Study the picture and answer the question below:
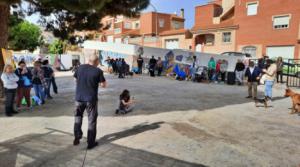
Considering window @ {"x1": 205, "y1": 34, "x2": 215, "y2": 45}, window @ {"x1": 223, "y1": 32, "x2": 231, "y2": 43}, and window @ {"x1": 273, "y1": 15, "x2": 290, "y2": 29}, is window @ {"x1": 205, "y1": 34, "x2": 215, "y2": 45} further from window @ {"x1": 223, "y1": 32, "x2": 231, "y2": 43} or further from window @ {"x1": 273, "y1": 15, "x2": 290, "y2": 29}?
window @ {"x1": 273, "y1": 15, "x2": 290, "y2": 29}

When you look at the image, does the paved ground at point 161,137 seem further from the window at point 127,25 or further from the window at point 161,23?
the window at point 127,25

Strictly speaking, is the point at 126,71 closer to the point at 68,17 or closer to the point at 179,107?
the point at 68,17

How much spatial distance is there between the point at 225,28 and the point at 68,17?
25927 mm

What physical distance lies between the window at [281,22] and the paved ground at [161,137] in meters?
22.6

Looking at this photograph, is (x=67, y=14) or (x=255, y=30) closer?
(x=67, y=14)

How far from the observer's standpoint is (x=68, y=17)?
35.5 feet

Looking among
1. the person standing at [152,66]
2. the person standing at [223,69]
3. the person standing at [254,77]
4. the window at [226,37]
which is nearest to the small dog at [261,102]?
the person standing at [254,77]

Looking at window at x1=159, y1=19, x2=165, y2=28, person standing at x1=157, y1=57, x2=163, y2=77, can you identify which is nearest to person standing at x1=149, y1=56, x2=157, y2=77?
person standing at x1=157, y1=57, x2=163, y2=77

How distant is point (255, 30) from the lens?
3077cm

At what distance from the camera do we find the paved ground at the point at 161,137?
465 cm

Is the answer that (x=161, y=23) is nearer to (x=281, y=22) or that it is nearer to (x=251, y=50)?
(x=251, y=50)

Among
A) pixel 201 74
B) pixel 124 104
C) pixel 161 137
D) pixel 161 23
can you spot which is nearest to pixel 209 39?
pixel 161 23

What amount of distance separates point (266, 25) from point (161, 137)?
28134mm

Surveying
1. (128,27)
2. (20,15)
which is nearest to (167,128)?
(20,15)
